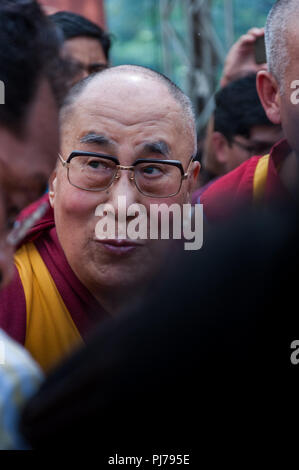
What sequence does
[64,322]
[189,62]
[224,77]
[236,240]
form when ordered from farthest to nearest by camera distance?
[189,62] < [224,77] < [64,322] < [236,240]

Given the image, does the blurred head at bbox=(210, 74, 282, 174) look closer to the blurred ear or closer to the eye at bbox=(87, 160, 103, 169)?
the blurred ear

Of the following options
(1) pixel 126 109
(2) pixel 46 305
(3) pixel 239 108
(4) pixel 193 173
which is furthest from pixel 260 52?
(2) pixel 46 305

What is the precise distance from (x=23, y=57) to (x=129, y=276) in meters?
0.74

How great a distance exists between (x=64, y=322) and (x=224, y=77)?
187cm

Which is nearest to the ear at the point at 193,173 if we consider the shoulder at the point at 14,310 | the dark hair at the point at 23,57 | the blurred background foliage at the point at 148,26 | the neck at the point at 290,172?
the neck at the point at 290,172

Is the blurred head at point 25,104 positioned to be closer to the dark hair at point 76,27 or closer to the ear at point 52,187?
the ear at point 52,187

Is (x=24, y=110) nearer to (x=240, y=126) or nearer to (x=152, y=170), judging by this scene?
(x=152, y=170)

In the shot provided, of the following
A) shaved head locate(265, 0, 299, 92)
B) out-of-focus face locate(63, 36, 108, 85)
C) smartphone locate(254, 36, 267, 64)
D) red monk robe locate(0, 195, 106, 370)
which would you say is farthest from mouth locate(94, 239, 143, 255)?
out-of-focus face locate(63, 36, 108, 85)

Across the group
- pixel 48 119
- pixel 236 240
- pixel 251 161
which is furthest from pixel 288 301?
pixel 251 161

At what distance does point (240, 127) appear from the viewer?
2895 millimetres

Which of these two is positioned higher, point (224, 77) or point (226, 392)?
point (224, 77)

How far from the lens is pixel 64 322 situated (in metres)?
1.57

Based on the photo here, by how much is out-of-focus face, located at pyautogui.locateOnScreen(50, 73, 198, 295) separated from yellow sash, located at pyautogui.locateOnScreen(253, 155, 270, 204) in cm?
24

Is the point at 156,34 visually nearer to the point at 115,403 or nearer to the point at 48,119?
the point at 48,119
